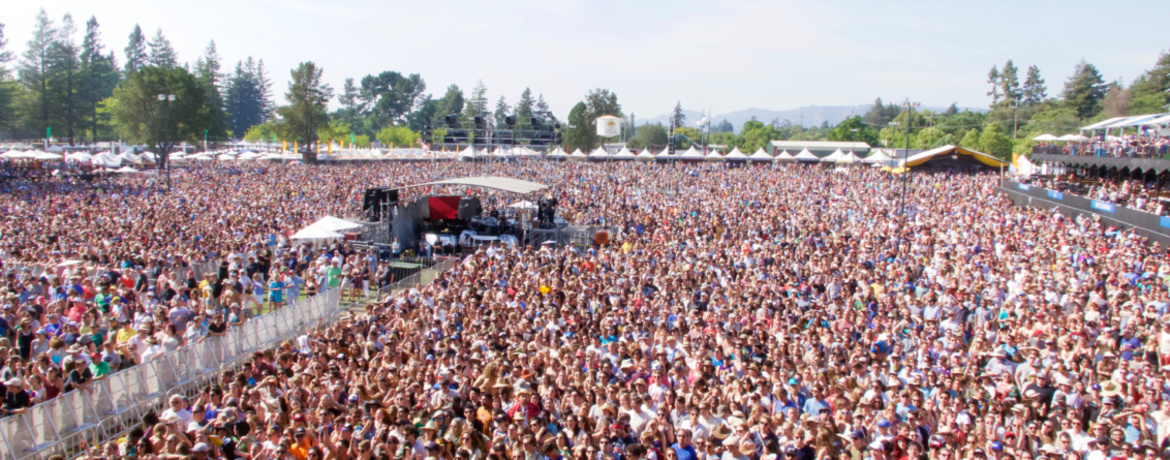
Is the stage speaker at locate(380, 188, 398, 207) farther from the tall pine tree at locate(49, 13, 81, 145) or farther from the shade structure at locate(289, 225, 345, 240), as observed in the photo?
the tall pine tree at locate(49, 13, 81, 145)

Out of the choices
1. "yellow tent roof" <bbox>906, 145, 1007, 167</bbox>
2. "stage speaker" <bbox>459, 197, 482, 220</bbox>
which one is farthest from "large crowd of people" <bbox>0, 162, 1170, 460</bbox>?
"yellow tent roof" <bbox>906, 145, 1007, 167</bbox>

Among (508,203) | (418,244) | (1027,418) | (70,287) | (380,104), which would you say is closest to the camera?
(1027,418)

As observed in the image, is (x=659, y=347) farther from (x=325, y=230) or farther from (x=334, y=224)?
(x=334, y=224)

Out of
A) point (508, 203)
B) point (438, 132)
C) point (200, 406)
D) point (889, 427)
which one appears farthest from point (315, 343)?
point (438, 132)

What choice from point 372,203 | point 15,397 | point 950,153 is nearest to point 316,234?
point 372,203

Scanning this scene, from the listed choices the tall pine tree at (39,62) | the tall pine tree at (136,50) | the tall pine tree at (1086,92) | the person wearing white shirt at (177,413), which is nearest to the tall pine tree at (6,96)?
the tall pine tree at (39,62)

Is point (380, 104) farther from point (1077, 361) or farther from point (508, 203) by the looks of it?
point (1077, 361)
